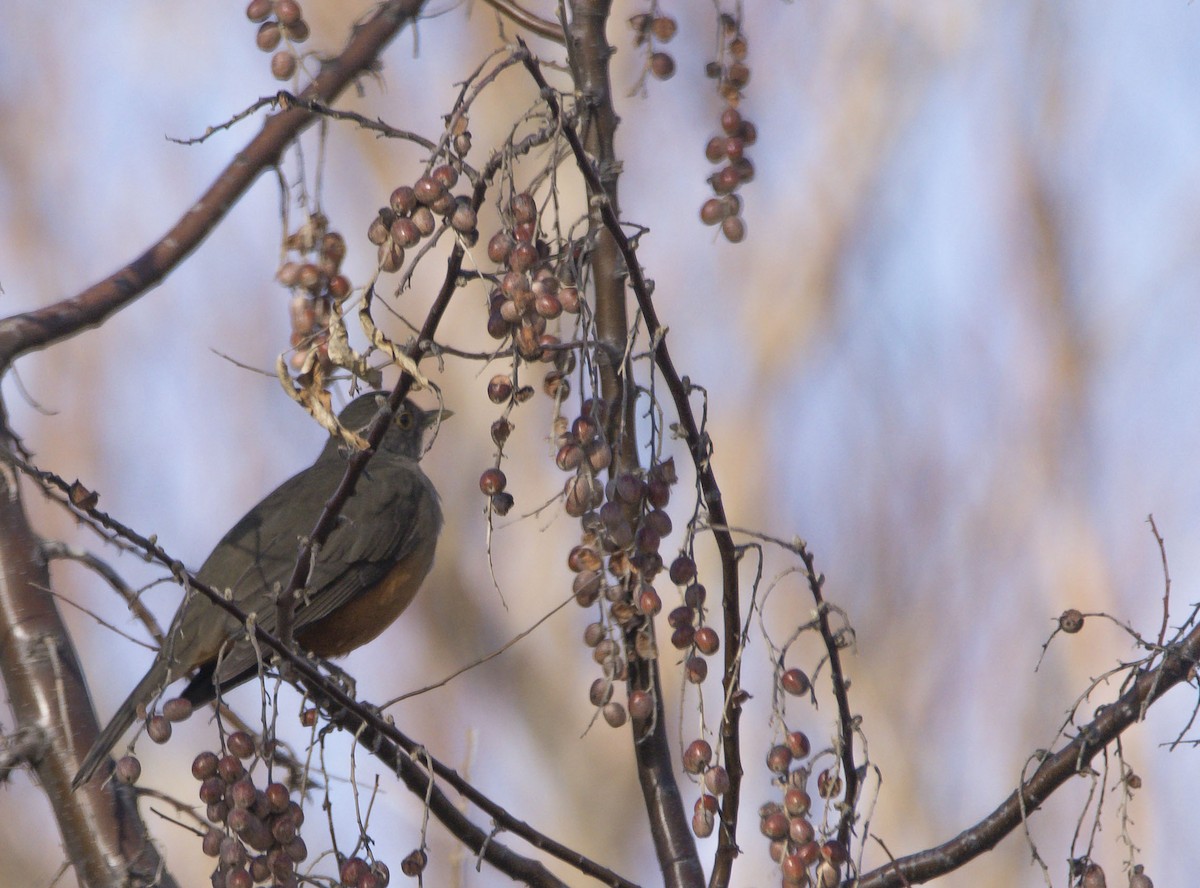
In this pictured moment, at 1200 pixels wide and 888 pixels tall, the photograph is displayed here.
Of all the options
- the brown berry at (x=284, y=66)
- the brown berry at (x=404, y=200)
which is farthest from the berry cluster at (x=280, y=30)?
the brown berry at (x=404, y=200)

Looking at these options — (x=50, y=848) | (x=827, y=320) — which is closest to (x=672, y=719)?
(x=827, y=320)

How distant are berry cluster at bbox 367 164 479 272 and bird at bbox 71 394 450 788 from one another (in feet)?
7.09

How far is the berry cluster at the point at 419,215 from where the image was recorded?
7.22ft

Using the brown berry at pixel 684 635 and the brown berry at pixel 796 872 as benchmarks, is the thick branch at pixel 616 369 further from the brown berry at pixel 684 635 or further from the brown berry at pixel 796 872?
the brown berry at pixel 796 872

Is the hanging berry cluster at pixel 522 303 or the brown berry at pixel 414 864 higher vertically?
the hanging berry cluster at pixel 522 303

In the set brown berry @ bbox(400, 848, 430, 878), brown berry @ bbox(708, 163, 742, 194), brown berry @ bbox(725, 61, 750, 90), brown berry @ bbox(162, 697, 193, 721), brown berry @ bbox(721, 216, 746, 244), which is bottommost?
brown berry @ bbox(400, 848, 430, 878)

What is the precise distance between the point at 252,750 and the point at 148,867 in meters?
1.15

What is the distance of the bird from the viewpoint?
4.47 metres

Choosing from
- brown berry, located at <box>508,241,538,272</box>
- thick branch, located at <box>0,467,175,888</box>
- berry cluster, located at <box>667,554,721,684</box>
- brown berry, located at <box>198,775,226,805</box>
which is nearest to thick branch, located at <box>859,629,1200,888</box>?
berry cluster, located at <box>667,554,721,684</box>

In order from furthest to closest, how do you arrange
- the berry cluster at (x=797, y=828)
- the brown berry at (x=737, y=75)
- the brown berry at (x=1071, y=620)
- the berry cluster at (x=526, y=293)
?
the brown berry at (x=737, y=75) → the brown berry at (x=1071, y=620) → the berry cluster at (x=797, y=828) → the berry cluster at (x=526, y=293)

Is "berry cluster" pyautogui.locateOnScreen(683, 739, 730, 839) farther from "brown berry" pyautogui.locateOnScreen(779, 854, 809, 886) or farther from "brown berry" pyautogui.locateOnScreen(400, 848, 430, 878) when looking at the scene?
"brown berry" pyautogui.locateOnScreen(400, 848, 430, 878)

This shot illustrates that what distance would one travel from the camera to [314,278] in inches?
107

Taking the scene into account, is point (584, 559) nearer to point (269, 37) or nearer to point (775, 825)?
point (775, 825)

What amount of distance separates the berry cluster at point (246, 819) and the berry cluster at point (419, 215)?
2.82ft
